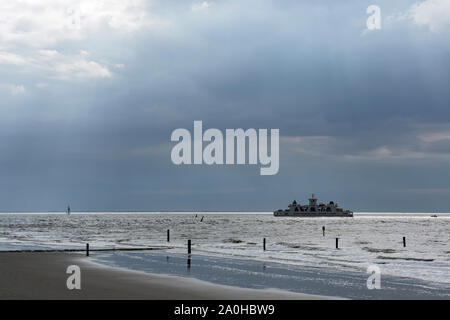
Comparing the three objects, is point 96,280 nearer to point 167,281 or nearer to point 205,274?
point 167,281

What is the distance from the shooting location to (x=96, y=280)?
27719 millimetres

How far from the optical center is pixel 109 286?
1003 inches

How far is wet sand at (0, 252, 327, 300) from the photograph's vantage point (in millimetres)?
22734

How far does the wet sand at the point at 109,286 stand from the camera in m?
22.7

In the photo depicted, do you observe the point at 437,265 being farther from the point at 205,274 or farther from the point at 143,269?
the point at 143,269

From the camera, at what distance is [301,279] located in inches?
1177
